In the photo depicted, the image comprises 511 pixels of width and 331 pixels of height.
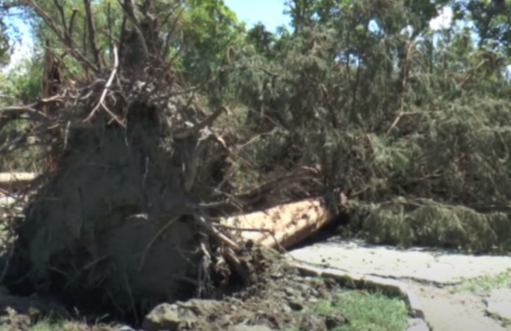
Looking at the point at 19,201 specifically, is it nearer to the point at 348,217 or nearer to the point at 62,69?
the point at 62,69

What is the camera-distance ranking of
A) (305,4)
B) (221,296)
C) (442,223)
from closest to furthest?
(221,296), (442,223), (305,4)

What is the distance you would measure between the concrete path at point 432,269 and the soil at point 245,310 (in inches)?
35.2

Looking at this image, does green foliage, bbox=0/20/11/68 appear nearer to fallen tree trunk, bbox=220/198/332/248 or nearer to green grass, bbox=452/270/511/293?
fallen tree trunk, bbox=220/198/332/248

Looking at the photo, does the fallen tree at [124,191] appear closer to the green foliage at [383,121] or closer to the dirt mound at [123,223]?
the dirt mound at [123,223]

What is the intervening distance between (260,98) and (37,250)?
444 cm

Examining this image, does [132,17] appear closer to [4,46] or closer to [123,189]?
[123,189]

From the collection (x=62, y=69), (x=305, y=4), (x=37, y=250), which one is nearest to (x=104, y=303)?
(x=37, y=250)

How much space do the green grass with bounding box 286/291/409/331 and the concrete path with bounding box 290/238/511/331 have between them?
34 centimetres

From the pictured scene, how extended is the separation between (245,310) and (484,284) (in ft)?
8.29

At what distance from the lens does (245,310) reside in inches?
262

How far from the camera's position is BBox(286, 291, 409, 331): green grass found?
632 centimetres

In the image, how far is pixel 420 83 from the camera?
11.2 meters

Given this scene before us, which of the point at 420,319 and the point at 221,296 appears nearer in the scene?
the point at 420,319

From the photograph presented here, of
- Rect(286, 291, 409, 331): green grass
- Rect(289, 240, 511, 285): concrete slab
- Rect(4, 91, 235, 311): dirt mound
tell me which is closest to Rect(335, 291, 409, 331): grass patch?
Rect(286, 291, 409, 331): green grass
